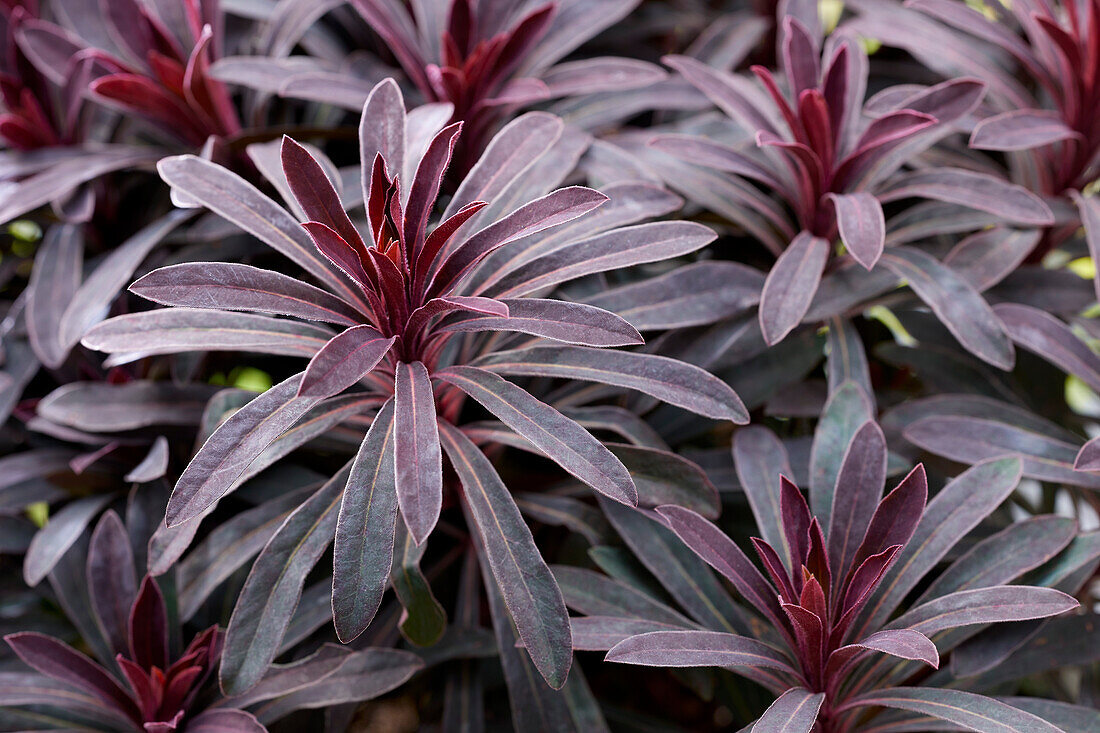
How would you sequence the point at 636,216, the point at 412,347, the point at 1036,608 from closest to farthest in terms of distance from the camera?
the point at 1036,608 < the point at 412,347 < the point at 636,216

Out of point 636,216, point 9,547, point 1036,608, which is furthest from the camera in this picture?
point 9,547

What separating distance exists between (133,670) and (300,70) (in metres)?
0.83

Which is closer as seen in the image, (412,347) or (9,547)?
(412,347)

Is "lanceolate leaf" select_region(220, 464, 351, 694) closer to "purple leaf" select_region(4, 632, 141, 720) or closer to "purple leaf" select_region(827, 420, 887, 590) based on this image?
"purple leaf" select_region(4, 632, 141, 720)

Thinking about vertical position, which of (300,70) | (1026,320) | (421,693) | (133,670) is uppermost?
(300,70)

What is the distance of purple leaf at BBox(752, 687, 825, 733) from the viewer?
801 mm

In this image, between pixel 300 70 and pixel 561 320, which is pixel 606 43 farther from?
pixel 561 320

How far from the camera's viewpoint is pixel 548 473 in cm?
124

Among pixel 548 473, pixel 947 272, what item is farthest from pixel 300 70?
pixel 947 272

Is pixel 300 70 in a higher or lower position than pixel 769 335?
higher

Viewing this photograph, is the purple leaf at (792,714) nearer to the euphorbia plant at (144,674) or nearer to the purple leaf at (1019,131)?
the euphorbia plant at (144,674)

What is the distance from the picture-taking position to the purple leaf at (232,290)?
82 centimetres

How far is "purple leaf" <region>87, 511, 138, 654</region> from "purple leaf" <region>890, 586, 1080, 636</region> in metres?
0.92

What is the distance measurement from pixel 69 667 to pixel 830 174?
112 centimetres
